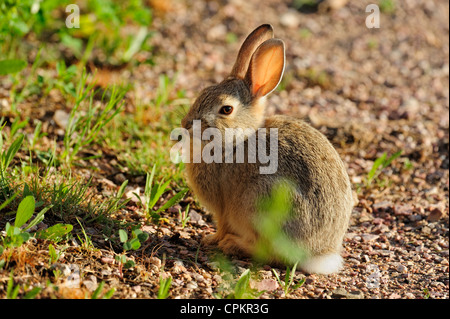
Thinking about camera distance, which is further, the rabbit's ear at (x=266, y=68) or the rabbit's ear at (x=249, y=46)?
the rabbit's ear at (x=249, y=46)

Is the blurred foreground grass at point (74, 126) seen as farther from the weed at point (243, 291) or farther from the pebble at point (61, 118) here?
the weed at point (243, 291)

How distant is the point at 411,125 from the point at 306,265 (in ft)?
12.1

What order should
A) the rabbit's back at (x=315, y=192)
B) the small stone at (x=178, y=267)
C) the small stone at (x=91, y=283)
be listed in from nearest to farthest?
1. the small stone at (x=91, y=283)
2. the small stone at (x=178, y=267)
3. the rabbit's back at (x=315, y=192)

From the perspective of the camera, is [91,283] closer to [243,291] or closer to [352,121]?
[243,291]

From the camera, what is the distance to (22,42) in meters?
7.60

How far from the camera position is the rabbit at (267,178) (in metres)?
4.52

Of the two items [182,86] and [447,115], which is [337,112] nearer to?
[447,115]

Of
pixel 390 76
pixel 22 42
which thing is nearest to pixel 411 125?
pixel 390 76

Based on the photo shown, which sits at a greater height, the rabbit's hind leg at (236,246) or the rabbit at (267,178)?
the rabbit at (267,178)

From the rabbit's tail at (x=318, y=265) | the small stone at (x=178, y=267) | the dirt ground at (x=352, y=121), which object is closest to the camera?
the small stone at (x=178, y=267)

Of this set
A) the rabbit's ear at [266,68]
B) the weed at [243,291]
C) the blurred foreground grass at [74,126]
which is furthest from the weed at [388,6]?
the weed at [243,291]

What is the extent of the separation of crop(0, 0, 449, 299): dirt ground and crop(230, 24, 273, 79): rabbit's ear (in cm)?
140

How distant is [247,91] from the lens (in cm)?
501

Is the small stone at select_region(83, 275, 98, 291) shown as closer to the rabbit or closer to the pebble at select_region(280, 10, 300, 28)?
the rabbit
